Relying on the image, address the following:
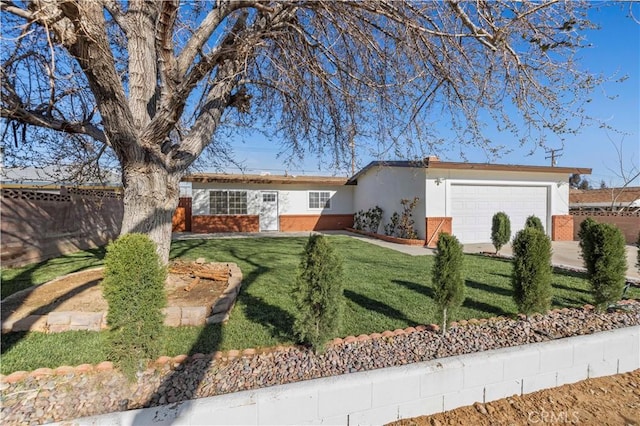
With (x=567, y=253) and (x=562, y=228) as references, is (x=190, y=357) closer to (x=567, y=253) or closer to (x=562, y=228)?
(x=567, y=253)

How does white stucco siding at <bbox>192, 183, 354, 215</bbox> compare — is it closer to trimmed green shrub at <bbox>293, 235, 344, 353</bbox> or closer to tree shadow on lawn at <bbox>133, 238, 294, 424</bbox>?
tree shadow on lawn at <bbox>133, 238, 294, 424</bbox>

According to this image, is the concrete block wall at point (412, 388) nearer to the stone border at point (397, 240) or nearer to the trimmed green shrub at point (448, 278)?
the trimmed green shrub at point (448, 278)

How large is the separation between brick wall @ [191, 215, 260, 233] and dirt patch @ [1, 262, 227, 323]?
1058 cm

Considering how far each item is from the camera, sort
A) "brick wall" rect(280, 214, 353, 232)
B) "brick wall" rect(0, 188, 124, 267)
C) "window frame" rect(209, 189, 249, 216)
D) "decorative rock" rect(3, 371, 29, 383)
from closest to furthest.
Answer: "decorative rock" rect(3, 371, 29, 383)
"brick wall" rect(0, 188, 124, 267)
"window frame" rect(209, 189, 249, 216)
"brick wall" rect(280, 214, 353, 232)

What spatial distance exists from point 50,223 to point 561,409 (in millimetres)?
11166

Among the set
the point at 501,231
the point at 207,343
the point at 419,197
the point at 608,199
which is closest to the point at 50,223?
the point at 207,343

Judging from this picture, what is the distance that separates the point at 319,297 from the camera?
112 inches

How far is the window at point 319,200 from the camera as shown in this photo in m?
17.7

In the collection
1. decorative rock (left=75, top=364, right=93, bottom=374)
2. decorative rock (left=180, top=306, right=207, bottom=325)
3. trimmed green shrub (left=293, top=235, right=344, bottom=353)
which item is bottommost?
decorative rock (left=75, top=364, right=93, bottom=374)

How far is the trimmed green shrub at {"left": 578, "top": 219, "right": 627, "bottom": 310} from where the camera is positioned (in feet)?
13.3

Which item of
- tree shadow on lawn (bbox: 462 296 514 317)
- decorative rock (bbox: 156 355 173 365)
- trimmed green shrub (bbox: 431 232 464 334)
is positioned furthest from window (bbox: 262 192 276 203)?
decorative rock (bbox: 156 355 173 365)

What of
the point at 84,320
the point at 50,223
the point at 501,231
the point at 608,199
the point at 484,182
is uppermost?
the point at 484,182

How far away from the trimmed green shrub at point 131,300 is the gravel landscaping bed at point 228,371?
264mm

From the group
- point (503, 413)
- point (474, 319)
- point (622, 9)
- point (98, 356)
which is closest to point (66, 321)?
point (98, 356)
